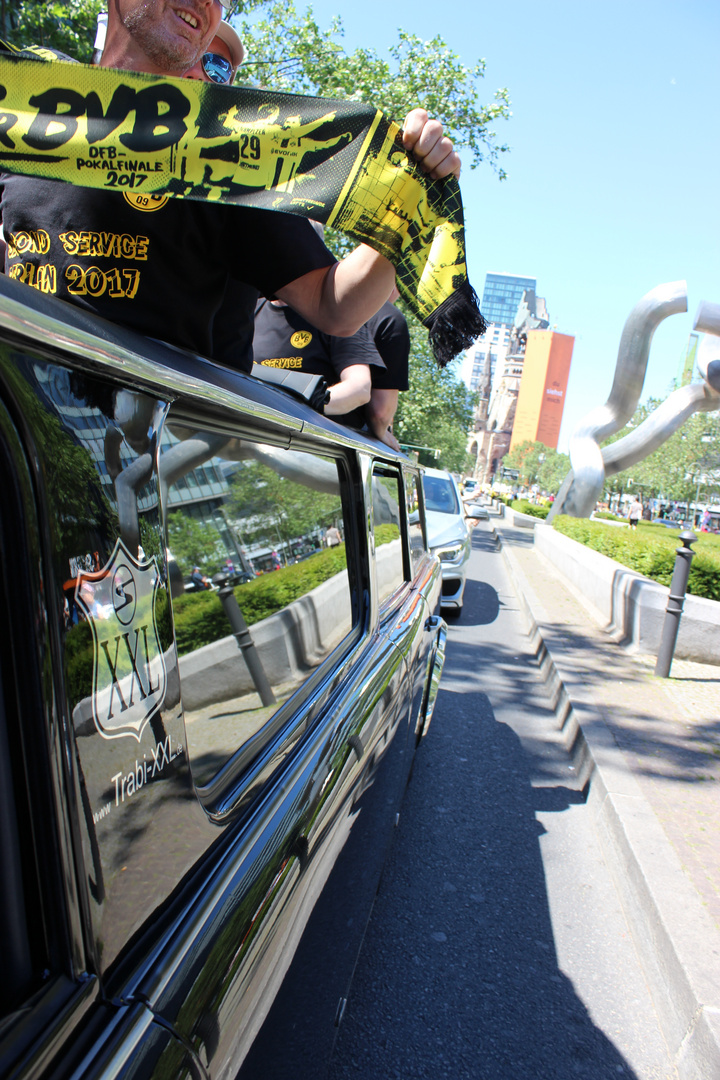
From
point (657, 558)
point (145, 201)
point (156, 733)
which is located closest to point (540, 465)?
point (657, 558)

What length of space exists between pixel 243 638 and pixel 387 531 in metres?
1.53

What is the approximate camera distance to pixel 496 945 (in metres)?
2.72

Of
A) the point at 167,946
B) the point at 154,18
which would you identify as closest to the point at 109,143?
the point at 154,18

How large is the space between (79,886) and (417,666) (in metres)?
2.26

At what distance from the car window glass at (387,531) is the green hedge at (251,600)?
602 millimetres

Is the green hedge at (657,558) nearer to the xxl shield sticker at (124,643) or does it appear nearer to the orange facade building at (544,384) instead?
the xxl shield sticker at (124,643)

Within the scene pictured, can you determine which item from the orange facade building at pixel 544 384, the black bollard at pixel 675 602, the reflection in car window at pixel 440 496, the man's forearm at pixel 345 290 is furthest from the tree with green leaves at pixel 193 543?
the orange facade building at pixel 544 384

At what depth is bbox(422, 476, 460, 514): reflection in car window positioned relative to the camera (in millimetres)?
9250

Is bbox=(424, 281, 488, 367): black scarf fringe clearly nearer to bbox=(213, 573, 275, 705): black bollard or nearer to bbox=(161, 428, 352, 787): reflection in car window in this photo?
bbox=(161, 428, 352, 787): reflection in car window

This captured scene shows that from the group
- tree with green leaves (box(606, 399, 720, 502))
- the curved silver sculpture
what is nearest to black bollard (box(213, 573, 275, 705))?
the curved silver sculpture

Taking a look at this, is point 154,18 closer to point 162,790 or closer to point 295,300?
point 295,300

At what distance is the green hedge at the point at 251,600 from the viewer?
1085mm

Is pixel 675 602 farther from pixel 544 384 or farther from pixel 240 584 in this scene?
pixel 544 384

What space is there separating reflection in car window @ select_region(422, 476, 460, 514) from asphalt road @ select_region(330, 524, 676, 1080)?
4.90 m
